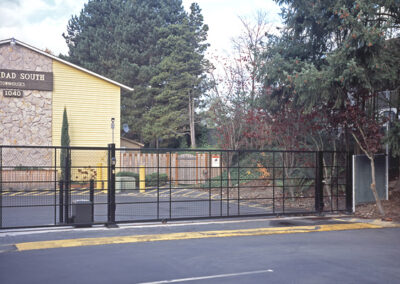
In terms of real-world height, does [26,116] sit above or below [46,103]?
below

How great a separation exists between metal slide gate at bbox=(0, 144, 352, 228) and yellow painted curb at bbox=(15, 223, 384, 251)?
1.27 meters

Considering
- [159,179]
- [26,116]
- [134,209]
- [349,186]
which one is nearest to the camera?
[159,179]

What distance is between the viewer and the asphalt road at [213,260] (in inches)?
285

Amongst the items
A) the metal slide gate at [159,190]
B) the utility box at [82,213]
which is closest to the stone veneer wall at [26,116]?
the metal slide gate at [159,190]

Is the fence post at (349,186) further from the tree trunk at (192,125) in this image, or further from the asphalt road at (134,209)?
the tree trunk at (192,125)

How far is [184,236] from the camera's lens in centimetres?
1116

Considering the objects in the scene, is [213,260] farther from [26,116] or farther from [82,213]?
[26,116]

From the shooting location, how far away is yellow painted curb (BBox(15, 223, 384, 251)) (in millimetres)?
9761

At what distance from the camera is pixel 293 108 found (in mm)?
17547

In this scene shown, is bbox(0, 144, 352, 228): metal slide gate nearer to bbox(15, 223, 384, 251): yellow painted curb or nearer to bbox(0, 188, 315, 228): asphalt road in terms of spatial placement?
bbox(0, 188, 315, 228): asphalt road

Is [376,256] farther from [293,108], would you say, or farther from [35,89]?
[35,89]

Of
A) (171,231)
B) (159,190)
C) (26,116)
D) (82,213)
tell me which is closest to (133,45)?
(26,116)

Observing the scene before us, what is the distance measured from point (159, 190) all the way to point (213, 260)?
10.8 m

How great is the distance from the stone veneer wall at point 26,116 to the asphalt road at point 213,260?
51.8ft
